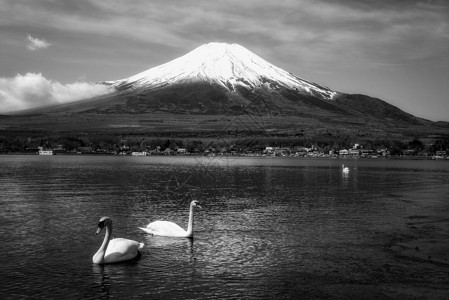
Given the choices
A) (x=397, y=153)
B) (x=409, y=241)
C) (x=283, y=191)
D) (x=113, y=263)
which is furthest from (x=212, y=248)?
(x=397, y=153)

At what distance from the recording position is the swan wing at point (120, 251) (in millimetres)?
17938

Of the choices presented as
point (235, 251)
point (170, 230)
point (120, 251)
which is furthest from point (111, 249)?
point (235, 251)

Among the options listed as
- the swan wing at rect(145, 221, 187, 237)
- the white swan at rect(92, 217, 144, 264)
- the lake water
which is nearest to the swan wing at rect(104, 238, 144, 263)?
the white swan at rect(92, 217, 144, 264)

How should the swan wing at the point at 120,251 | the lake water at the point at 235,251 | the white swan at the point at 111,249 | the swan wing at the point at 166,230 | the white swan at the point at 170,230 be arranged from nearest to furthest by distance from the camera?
the lake water at the point at 235,251
the white swan at the point at 111,249
the swan wing at the point at 120,251
the white swan at the point at 170,230
the swan wing at the point at 166,230

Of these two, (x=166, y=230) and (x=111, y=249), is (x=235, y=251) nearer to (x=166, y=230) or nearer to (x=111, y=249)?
(x=166, y=230)

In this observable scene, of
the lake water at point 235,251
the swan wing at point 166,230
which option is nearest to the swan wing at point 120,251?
the lake water at point 235,251

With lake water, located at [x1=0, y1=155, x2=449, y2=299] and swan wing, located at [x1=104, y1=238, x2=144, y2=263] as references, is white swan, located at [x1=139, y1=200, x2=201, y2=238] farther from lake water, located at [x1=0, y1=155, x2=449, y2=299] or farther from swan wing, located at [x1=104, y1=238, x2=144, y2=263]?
swan wing, located at [x1=104, y1=238, x2=144, y2=263]

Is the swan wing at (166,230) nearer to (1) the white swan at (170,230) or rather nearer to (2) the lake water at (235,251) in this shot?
(1) the white swan at (170,230)

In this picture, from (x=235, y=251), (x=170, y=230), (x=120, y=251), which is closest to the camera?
(x=120, y=251)

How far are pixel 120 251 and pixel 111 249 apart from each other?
1.26 ft

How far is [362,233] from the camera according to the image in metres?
24.4

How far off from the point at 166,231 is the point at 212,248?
3073mm

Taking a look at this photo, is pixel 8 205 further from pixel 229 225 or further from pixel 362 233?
pixel 362 233

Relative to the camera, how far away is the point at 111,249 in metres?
18.2
